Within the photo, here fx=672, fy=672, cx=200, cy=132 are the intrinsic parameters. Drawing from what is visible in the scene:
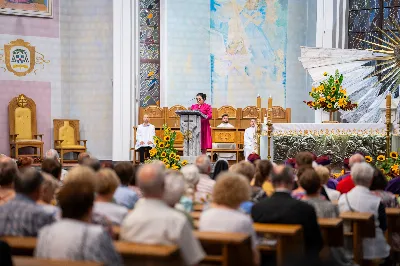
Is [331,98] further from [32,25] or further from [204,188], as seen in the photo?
[32,25]

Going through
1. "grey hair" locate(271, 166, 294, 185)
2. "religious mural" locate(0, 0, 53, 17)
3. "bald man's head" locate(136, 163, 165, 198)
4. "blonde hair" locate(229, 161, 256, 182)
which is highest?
"religious mural" locate(0, 0, 53, 17)

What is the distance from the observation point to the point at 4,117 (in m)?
15.9

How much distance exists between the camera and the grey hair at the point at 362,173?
5438 mm

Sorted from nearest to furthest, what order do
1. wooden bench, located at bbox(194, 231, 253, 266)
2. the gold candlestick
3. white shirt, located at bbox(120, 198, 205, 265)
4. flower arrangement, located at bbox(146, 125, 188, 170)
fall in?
white shirt, located at bbox(120, 198, 205, 265), wooden bench, located at bbox(194, 231, 253, 266), the gold candlestick, flower arrangement, located at bbox(146, 125, 188, 170)

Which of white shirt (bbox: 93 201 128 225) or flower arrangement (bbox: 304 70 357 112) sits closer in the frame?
white shirt (bbox: 93 201 128 225)

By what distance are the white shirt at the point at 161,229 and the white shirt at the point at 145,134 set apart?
435 inches

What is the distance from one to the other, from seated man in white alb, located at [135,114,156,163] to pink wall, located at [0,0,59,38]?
11.8 ft

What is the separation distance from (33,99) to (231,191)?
13.0 m

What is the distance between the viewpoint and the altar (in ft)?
37.0

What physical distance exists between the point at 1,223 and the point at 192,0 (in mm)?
13572

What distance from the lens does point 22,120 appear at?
1570 centimetres

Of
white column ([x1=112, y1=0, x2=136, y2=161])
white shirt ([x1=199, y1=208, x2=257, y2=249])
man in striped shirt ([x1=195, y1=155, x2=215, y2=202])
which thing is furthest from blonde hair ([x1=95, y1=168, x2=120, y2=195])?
white column ([x1=112, y1=0, x2=136, y2=161])

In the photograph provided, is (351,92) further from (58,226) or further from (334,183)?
(58,226)

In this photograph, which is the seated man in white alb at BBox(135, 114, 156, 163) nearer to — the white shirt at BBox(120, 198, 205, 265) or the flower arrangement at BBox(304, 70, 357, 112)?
the flower arrangement at BBox(304, 70, 357, 112)
